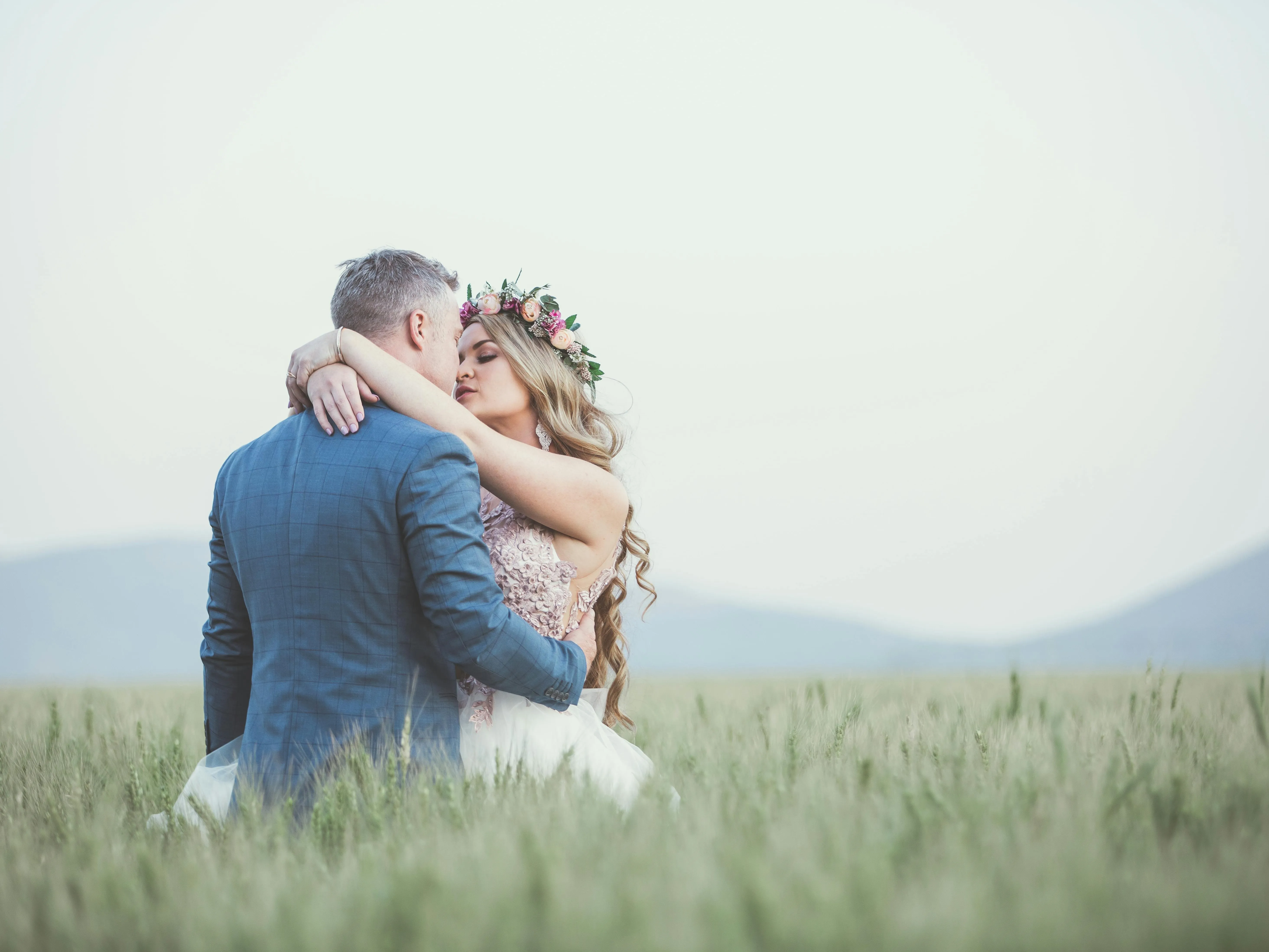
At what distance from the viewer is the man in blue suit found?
2861mm

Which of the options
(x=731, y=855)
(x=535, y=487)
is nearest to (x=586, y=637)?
(x=535, y=487)

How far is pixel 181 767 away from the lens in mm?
3729

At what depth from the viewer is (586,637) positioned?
3.60 m

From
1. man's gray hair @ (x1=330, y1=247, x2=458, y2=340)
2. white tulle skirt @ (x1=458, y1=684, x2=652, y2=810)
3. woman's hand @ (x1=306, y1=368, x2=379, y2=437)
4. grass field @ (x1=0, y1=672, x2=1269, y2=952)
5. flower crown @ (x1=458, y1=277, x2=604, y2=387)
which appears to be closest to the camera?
grass field @ (x1=0, y1=672, x2=1269, y2=952)

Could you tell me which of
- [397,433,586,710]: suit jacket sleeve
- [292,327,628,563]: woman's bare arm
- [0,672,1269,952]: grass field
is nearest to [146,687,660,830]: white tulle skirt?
[0,672,1269,952]: grass field

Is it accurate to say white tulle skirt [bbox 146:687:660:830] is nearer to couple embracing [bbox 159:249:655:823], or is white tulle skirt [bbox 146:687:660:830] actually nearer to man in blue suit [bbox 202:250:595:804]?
couple embracing [bbox 159:249:655:823]

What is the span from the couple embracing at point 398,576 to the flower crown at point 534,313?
2.34ft

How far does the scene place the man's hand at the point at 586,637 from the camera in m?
Result: 3.55

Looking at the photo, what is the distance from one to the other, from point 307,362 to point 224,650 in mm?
1116

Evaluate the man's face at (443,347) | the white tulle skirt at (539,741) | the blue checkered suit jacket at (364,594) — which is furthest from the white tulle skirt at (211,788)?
the man's face at (443,347)

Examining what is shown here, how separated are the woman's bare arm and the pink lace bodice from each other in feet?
0.26

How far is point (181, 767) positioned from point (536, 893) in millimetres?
2585

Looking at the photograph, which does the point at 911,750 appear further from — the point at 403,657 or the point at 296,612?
the point at 296,612

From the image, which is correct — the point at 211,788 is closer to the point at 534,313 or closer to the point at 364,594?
the point at 364,594
